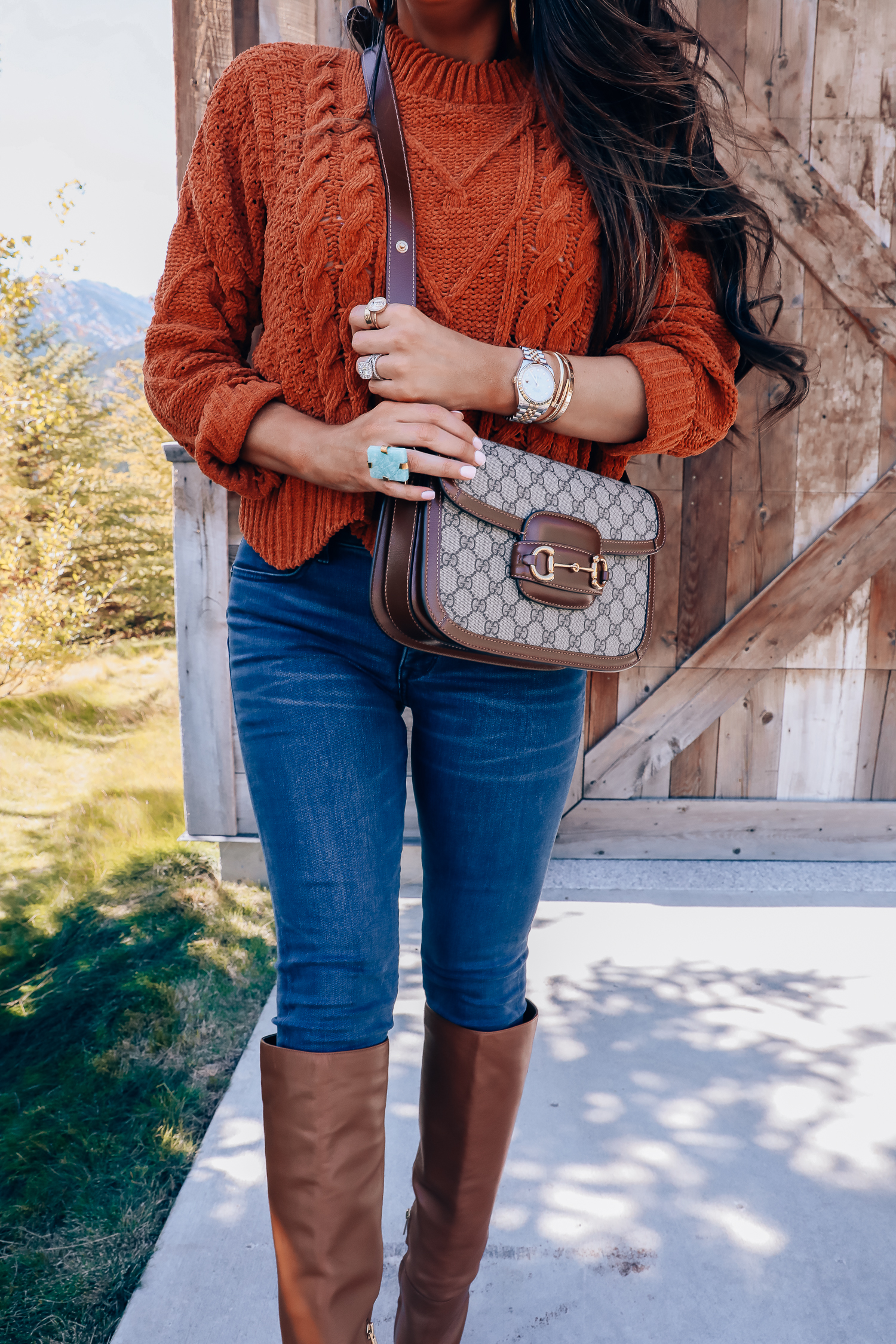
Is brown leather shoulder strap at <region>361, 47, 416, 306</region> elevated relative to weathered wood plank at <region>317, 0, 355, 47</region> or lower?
lower

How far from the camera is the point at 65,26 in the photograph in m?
58.9

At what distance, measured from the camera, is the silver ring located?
931mm

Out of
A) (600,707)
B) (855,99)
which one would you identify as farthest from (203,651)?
(855,99)

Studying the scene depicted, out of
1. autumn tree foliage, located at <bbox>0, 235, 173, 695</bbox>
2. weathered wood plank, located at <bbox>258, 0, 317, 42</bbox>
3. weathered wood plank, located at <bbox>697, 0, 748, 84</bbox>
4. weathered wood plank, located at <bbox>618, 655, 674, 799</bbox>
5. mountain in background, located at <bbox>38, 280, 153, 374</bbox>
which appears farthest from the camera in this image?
mountain in background, located at <bbox>38, 280, 153, 374</bbox>

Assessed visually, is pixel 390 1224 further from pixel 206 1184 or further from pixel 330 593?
pixel 330 593

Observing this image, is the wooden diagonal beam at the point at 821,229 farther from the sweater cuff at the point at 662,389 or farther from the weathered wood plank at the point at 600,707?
the sweater cuff at the point at 662,389

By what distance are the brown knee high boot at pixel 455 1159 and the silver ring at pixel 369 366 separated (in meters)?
0.82

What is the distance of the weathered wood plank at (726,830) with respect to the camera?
2939 millimetres

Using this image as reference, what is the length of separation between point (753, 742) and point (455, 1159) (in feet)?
7.05

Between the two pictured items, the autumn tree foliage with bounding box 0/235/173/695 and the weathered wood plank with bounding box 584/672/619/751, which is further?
the autumn tree foliage with bounding box 0/235/173/695

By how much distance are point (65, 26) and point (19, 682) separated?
74.8 metres

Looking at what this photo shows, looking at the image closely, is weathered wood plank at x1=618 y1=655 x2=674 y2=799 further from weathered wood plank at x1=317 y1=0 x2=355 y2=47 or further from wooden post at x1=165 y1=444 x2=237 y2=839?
weathered wood plank at x1=317 y1=0 x2=355 y2=47

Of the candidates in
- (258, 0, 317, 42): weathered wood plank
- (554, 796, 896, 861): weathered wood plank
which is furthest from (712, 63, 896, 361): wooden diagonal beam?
(554, 796, 896, 861): weathered wood plank

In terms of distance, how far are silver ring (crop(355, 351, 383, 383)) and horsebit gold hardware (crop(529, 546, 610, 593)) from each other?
0.87 feet
